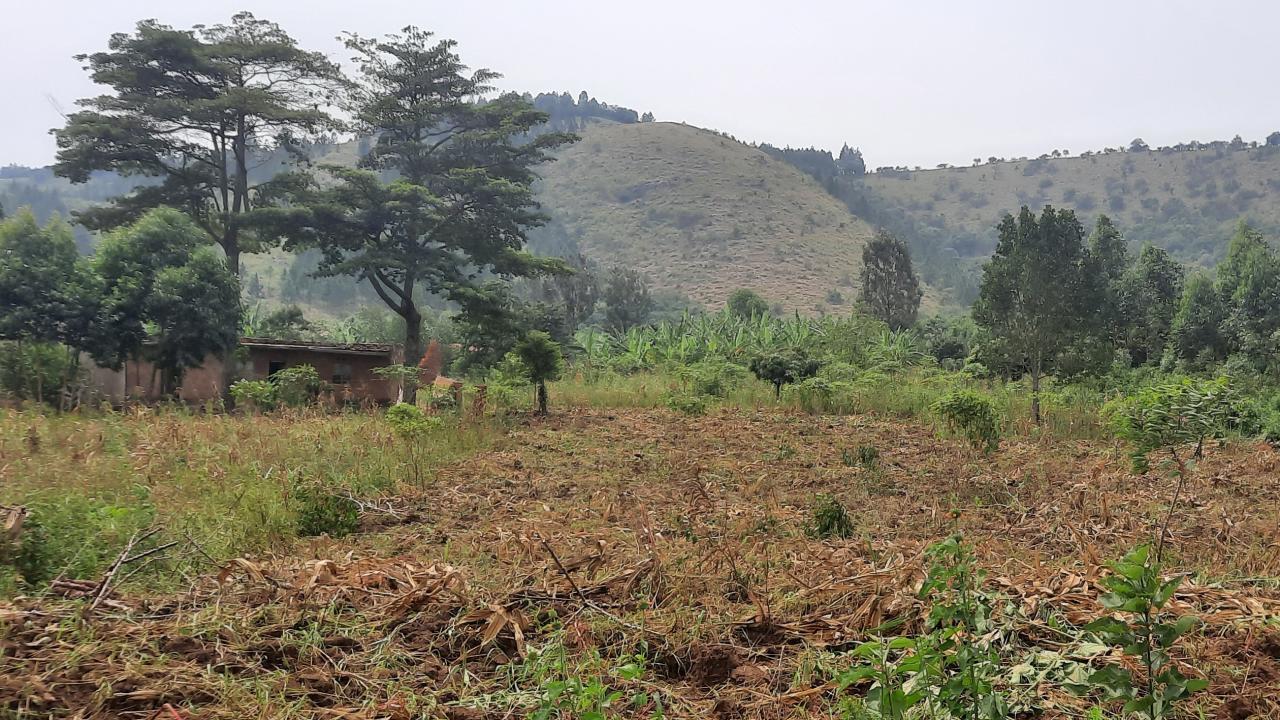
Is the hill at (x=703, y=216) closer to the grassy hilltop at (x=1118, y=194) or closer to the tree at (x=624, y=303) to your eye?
the tree at (x=624, y=303)

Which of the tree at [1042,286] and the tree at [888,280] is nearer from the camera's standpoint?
the tree at [1042,286]

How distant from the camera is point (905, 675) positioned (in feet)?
7.11

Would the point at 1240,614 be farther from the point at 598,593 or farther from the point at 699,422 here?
the point at 699,422

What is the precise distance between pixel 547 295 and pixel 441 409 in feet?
95.6

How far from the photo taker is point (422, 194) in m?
22.0

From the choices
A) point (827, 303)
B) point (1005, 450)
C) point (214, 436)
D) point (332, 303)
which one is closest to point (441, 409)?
point (214, 436)

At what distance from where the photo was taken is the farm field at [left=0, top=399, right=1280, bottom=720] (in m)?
2.25

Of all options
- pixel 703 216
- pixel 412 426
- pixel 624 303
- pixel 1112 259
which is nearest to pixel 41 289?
pixel 412 426

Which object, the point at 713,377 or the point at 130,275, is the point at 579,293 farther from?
the point at 130,275

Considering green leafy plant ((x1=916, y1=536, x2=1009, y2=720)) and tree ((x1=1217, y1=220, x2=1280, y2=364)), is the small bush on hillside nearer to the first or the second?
green leafy plant ((x1=916, y1=536, x2=1009, y2=720))

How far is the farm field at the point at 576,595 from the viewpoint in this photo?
225cm

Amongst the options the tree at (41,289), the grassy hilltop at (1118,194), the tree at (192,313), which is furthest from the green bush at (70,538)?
the grassy hilltop at (1118,194)

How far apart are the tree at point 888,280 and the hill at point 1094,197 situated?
2628cm

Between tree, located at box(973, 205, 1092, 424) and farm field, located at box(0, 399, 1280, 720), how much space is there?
5871 millimetres
